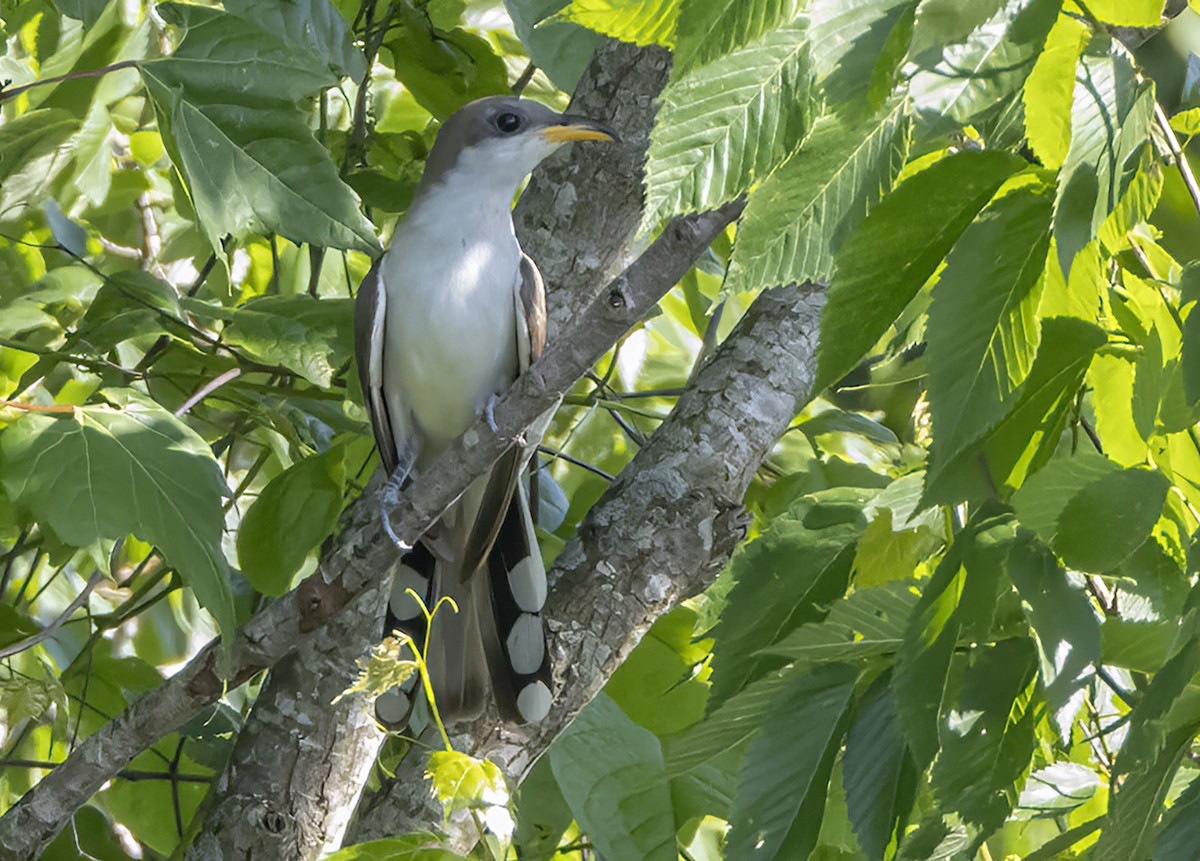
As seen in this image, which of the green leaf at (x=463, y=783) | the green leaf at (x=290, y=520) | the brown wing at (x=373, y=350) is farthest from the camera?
the brown wing at (x=373, y=350)

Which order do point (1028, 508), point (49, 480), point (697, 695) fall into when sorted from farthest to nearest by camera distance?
point (697, 695), point (49, 480), point (1028, 508)

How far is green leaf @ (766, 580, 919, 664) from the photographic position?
1095 millimetres

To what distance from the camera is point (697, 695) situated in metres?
2.32

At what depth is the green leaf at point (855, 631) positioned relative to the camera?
3.59 ft

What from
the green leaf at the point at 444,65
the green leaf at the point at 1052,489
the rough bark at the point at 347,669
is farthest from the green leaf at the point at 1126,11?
the green leaf at the point at 444,65

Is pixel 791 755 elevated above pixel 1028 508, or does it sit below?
below

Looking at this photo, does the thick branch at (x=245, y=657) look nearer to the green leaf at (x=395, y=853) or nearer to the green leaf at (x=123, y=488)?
the green leaf at (x=123, y=488)

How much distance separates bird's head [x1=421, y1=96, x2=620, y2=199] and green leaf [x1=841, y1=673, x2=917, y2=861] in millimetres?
1615

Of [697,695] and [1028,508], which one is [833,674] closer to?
[1028,508]

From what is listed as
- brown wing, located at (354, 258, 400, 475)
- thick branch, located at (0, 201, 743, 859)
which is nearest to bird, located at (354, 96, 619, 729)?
brown wing, located at (354, 258, 400, 475)

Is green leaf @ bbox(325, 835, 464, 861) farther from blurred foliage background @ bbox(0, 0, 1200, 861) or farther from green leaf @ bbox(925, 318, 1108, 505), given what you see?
green leaf @ bbox(925, 318, 1108, 505)

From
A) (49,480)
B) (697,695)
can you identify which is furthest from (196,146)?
(697,695)

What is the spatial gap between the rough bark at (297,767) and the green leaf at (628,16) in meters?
1.59

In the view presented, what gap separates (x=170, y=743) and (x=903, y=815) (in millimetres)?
2100
